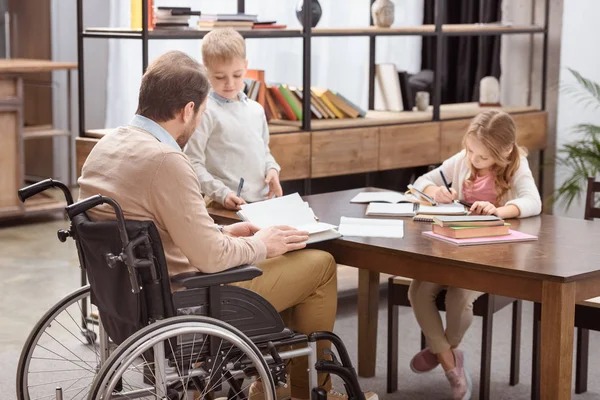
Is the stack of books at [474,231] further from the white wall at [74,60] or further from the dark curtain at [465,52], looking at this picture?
the white wall at [74,60]

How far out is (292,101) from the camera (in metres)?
4.88

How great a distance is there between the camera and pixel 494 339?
13.0 ft

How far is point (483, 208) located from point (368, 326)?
67 cm

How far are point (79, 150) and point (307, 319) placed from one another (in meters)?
1.86

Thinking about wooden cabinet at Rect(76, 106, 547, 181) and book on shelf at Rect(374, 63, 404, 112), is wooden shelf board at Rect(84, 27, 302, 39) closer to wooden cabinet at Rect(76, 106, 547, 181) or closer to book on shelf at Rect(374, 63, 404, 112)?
wooden cabinet at Rect(76, 106, 547, 181)

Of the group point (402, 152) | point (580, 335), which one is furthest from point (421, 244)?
point (402, 152)

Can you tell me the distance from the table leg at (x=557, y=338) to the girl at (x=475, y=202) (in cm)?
73

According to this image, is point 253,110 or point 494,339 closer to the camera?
point 253,110

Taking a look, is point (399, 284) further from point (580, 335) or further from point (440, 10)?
point (440, 10)

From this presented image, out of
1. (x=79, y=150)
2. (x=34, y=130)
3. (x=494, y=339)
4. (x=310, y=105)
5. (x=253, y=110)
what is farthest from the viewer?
(x=34, y=130)

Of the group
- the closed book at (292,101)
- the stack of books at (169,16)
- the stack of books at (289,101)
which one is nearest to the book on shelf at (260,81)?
the stack of books at (289,101)

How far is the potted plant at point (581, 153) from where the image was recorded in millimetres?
5277

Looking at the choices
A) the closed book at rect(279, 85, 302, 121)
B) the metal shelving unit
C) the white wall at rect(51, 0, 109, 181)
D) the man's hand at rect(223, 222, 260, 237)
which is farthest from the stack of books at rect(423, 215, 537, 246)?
the white wall at rect(51, 0, 109, 181)

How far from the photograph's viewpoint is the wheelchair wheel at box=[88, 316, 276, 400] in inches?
86.4
